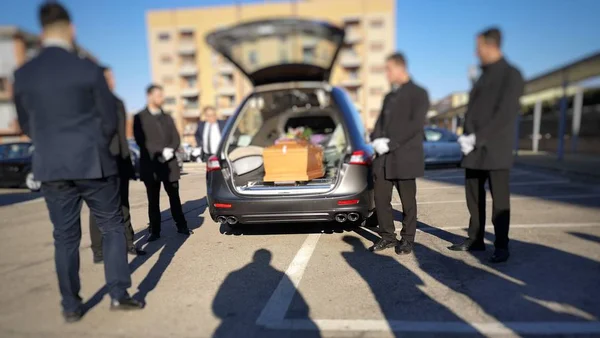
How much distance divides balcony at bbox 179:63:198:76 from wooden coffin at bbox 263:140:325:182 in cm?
4456

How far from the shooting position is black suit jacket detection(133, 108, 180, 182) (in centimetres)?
365

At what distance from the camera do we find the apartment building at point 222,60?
41719 mm

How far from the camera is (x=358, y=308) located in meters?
2.18

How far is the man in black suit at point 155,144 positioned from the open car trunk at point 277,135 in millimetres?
663

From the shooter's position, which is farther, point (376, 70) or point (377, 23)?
point (376, 70)

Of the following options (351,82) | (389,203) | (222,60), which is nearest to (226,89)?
(222,60)

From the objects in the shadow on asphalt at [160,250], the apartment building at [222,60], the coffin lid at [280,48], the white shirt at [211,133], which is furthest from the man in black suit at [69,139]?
the apartment building at [222,60]

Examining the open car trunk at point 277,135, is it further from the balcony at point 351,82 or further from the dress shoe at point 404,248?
the balcony at point 351,82

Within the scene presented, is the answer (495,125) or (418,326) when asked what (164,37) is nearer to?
(495,125)

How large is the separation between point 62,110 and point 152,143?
1.73 meters

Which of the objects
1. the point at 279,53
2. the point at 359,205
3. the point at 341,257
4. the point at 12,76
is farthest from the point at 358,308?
the point at 279,53

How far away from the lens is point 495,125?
2.79 m

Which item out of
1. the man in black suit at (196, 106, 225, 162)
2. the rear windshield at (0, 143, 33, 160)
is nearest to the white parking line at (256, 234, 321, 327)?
the man in black suit at (196, 106, 225, 162)

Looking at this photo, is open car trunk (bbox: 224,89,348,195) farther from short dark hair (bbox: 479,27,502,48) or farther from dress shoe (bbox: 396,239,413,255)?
short dark hair (bbox: 479,27,502,48)
